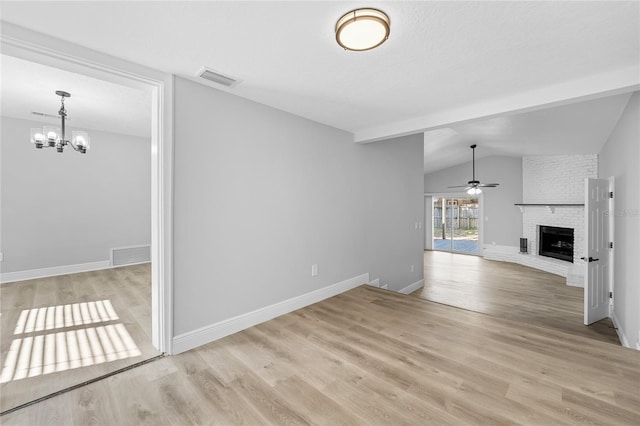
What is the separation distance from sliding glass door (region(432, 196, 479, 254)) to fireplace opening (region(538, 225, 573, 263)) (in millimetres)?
2159

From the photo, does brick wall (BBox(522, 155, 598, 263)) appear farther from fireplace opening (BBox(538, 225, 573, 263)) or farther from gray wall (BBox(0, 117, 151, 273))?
gray wall (BBox(0, 117, 151, 273))

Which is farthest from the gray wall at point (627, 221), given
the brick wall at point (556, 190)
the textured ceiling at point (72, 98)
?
the textured ceiling at point (72, 98)

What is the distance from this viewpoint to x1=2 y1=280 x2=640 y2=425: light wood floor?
1.66 metres

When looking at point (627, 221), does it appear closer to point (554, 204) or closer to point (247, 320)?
point (247, 320)

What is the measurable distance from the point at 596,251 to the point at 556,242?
4827 mm

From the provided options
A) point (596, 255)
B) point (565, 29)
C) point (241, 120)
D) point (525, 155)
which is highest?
point (525, 155)

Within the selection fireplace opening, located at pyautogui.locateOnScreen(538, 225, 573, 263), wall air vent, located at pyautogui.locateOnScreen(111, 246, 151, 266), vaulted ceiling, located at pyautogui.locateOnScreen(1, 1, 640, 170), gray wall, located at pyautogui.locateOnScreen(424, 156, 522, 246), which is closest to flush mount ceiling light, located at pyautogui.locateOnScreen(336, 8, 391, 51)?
vaulted ceiling, located at pyautogui.locateOnScreen(1, 1, 640, 170)

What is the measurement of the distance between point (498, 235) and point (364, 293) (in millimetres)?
7474

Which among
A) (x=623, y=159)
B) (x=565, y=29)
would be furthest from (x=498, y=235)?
(x=565, y=29)

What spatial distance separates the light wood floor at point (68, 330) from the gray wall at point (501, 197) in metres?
9.95

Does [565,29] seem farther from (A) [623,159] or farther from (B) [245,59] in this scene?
(A) [623,159]

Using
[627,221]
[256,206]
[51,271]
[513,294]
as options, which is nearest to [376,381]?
[256,206]

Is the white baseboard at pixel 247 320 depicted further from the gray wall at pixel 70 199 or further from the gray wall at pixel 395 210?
the gray wall at pixel 70 199

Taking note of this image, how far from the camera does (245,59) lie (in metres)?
2.09
